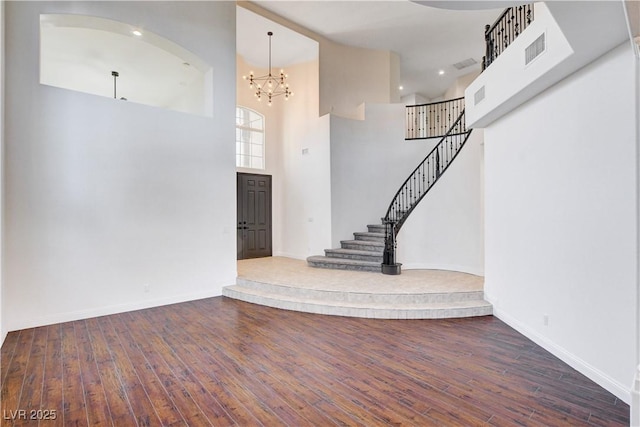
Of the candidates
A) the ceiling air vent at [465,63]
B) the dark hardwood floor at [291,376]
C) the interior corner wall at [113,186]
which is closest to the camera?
the dark hardwood floor at [291,376]

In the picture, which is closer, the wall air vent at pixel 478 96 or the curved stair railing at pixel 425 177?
the wall air vent at pixel 478 96

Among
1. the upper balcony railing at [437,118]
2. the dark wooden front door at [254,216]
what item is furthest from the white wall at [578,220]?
the upper balcony railing at [437,118]

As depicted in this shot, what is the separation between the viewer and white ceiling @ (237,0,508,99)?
23.0 feet

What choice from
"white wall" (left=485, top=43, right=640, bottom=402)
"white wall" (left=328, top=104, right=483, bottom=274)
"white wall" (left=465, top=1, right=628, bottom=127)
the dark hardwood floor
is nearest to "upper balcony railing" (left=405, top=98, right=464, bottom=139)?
"white wall" (left=328, top=104, right=483, bottom=274)

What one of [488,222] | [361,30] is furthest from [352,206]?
[361,30]

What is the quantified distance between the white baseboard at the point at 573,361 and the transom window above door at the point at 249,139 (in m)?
7.04

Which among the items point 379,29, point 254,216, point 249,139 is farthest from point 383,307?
point 379,29

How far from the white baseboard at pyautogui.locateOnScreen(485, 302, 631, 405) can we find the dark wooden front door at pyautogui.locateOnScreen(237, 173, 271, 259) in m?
6.20

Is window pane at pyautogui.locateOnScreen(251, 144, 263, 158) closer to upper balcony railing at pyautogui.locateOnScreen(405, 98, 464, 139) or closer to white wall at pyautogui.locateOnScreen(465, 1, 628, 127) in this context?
upper balcony railing at pyautogui.locateOnScreen(405, 98, 464, 139)

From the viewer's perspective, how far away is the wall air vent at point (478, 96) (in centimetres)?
450

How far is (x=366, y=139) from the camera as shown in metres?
8.24

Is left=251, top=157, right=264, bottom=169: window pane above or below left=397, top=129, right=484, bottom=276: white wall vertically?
above

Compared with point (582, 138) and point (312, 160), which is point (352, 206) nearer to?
point (312, 160)

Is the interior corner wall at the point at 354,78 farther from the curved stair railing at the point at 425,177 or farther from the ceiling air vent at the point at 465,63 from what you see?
the curved stair railing at the point at 425,177
